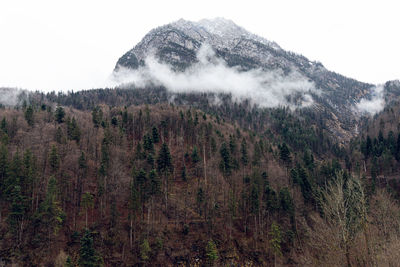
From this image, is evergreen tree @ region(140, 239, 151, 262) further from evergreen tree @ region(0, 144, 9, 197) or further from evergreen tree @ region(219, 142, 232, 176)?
evergreen tree @ region(219, 142, 232, 176)

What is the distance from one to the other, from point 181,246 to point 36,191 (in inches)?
1487

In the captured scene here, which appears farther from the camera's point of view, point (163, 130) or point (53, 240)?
point (163, 130)

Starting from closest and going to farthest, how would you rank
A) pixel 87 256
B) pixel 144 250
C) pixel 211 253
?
pixel 87 256
pixel 144 250
pixel 211 253

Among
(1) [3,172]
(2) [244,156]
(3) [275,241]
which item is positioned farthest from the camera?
(2) [244,156]

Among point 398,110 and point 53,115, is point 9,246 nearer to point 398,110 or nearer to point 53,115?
point 53,115

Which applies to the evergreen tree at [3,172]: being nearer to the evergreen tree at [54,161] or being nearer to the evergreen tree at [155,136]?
the evergreen tree at [54,161]

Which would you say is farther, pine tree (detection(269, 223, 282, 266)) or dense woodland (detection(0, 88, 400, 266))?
pine tree (detection(269, 223, 282, 266))

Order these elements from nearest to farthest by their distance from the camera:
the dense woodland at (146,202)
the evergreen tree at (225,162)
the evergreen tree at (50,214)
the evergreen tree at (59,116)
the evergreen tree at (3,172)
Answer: the dense woodland at (146,202)
the evergreen tree at (50,214)
the evergreen tree at (3,172)
the evergreen tree at (225,162)
the evergreen tree at (59,116)

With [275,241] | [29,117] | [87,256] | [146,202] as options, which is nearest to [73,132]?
[29,117]

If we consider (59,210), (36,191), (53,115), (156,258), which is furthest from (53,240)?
(53,115)

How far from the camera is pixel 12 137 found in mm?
78562

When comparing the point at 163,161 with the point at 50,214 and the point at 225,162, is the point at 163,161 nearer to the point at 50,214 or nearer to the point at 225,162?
the point at 225,162

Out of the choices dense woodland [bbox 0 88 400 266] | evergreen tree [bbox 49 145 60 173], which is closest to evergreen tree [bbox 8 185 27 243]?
dense woodland [bbox 0 88 400 266]

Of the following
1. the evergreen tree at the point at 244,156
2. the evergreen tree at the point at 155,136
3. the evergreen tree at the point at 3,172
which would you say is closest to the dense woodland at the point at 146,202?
the evergreen tree at the point at 3,172
